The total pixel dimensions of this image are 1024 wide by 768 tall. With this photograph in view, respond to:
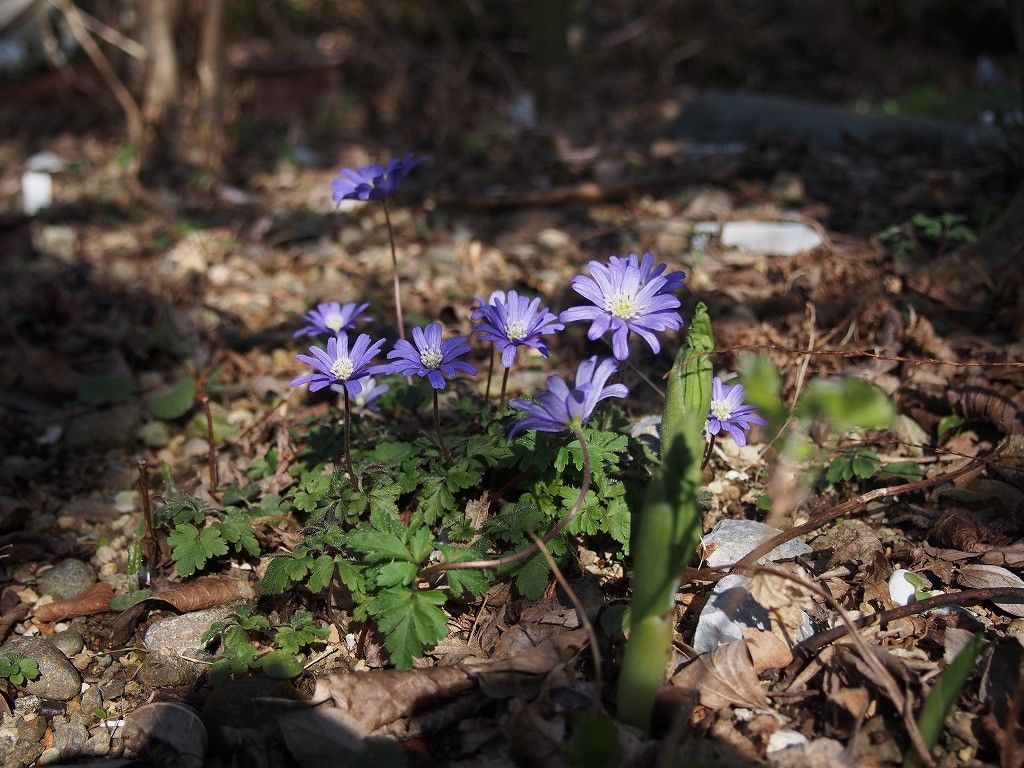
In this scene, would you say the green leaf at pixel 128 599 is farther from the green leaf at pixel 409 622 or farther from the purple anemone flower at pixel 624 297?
the purple anemone flower at pixel 624 297

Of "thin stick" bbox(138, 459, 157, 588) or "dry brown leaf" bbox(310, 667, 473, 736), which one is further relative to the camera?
"thin stick" bbox(138, 459, 157, 588)

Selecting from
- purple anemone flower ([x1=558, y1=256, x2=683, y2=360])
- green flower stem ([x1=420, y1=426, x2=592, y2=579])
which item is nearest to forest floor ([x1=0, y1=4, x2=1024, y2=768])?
green flower stem ([x1=420, y1=426, x2=592, y2=579])

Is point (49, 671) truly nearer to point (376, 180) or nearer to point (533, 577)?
point (533, 577)

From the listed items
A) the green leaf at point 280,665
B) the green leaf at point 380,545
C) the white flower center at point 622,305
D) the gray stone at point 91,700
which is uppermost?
the white flower center at point 622,305

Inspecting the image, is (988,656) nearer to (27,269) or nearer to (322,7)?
(27,269)

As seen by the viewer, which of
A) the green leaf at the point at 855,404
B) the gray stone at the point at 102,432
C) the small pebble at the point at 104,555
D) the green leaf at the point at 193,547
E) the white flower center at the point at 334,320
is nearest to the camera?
the green leaf at the point at 855,404

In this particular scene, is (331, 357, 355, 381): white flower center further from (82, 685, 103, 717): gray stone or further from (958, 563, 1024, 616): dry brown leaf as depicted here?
(958, 563, 1024, 616): dry brown leaf

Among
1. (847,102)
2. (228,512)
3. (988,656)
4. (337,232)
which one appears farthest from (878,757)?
(847,102)

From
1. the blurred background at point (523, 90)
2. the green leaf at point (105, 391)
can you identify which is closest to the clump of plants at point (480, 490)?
the green leaf at point (105, 391)
